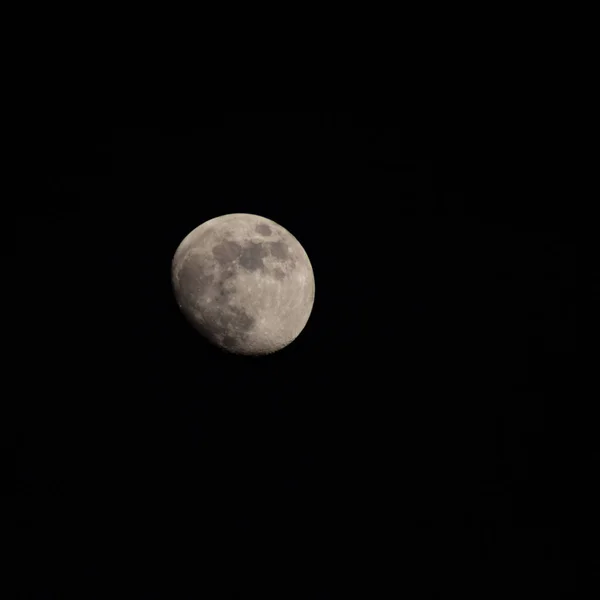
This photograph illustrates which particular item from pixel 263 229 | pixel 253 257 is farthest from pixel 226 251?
pixel 263 229

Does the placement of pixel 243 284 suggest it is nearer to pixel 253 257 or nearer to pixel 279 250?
pixel 253 257

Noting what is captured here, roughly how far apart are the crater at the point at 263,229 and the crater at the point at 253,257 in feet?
0.36

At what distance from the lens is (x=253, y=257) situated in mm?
2637

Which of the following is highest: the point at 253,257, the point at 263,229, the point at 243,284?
the point at 263,229

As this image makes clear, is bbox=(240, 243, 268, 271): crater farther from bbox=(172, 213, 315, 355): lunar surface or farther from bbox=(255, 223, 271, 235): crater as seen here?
bbox=(255, 223, 271, 235): crater

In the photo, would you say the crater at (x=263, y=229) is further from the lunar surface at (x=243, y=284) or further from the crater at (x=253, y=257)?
the crater at (x=253, y=257)

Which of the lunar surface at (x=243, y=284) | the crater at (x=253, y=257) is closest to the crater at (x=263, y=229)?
the lunar surface at (x=243, y=284)

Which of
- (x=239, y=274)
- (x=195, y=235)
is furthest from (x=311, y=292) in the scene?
(x=195, y=235)

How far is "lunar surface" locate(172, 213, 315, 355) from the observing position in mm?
2611

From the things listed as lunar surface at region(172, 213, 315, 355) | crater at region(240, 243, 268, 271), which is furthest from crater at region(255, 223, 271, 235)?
crater at region(240, 243, 268, 271)

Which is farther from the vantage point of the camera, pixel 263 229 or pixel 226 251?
pixel 263 229

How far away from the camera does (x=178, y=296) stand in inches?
109

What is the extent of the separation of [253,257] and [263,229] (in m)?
0.21

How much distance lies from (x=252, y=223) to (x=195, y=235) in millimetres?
325
